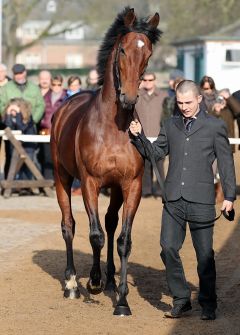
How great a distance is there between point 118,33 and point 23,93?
28.4ft

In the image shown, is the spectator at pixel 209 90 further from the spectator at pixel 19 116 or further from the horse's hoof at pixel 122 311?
the horse's hoof at pixel 122 311

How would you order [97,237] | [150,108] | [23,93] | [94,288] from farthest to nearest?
1. [23,93]
2. [150,108]
3. [94,288]
4. [97,237]

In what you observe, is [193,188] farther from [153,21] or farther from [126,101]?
[153,21]

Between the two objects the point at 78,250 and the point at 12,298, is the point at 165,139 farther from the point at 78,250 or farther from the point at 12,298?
the point at 78,250

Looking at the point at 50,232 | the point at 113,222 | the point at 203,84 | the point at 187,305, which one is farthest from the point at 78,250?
the point at 203,84

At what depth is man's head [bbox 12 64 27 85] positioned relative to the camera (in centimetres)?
1755

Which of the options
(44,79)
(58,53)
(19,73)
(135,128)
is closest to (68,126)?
(135,128)

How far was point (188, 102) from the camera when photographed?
8023mm

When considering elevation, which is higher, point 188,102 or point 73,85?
point 188,102

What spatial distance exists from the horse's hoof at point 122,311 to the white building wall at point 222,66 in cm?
3470

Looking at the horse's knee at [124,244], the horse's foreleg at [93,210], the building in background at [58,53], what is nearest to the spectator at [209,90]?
the horse's foreleg at [93,210]

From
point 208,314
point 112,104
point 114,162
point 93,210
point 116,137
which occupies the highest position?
point 112,104

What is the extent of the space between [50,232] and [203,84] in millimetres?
5090

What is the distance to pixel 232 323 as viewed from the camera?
812 cm
